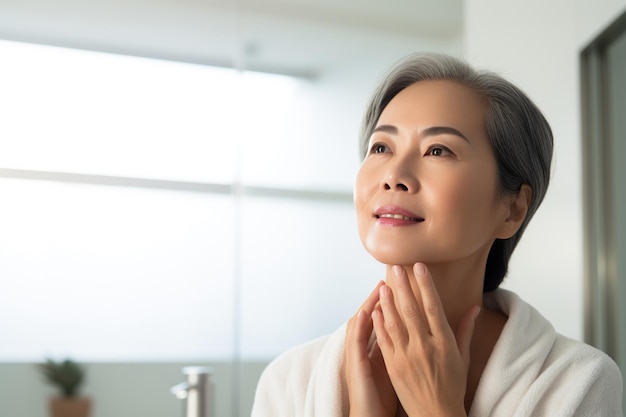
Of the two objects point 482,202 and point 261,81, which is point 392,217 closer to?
point 482,202

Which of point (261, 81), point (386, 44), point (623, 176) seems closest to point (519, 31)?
point (386, 44)

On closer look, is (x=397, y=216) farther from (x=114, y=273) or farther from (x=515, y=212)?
(x=114, y=273)

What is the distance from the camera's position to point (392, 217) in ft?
3.70

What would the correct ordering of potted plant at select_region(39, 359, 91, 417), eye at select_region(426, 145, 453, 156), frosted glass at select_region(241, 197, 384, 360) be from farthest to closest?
1. frosted glass at select_region(241, 197, 384, 360)
2. potted plant at select_region(39, 359, 91, 417)
3. eye at select_region(426, 145, 453, 156)

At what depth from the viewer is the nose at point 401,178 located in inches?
43.9

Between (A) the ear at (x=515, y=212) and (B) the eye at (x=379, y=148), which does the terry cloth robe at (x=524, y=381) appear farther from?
(B) the eye at (x=379, y=148)

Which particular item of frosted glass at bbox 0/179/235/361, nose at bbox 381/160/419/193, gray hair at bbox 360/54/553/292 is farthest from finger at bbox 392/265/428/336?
frosted glass at bbox 0/179/235/361

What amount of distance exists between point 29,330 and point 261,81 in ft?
3.75

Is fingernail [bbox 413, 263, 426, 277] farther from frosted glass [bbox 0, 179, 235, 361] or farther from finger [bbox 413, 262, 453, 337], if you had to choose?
frosted glass [bbox 0, 179, 235, 361]

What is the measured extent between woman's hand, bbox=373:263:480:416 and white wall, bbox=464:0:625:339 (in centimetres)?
131

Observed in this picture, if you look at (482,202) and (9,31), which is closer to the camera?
(482,202)

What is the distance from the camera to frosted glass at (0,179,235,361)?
7.84 feet

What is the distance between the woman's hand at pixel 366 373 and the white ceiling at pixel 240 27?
1717mm

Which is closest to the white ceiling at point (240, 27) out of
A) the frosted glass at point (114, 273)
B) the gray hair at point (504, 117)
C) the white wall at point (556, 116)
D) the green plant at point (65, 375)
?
the white wall at point (556, 116)
